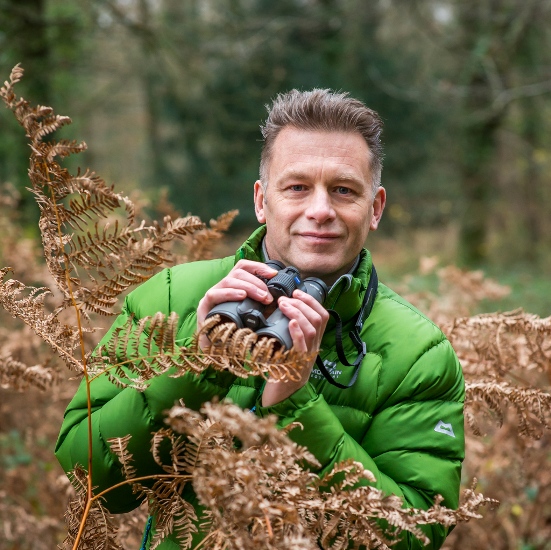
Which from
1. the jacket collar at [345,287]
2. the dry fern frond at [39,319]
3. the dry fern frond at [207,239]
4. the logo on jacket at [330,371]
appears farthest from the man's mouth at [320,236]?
the dry fern frond at [207,239]

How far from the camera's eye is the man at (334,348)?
1.88 m

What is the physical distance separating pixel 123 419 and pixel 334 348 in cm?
71

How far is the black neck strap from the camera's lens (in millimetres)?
2008

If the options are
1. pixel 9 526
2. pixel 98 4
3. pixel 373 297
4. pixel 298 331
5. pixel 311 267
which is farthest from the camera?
pixel 98 4

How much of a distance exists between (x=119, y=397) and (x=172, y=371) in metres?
0.22

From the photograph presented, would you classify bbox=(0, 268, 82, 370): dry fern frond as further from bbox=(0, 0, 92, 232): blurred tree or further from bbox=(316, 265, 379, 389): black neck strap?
bbox=(0, 0, 92, 232): blurred tree

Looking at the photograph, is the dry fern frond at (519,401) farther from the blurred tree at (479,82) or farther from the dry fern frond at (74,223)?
the blurred tree at (479,82)

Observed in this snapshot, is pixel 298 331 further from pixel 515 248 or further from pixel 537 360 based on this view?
pixel 515 248

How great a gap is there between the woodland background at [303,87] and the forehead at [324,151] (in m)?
2.67

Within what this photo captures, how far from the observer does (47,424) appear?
447 centimetres

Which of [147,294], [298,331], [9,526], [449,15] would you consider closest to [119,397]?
[147,294]

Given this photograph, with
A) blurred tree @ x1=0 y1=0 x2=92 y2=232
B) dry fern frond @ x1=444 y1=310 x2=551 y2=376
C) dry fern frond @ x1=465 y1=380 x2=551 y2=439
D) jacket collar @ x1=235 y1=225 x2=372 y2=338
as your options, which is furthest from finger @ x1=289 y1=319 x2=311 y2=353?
blurred tree @ x1=0 y1=0 x2=92 y2=232

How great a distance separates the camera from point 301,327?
1.65 metres

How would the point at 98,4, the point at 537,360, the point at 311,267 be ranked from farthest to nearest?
the point at 98,4 < the point at 537,360 < the point at 311,267
